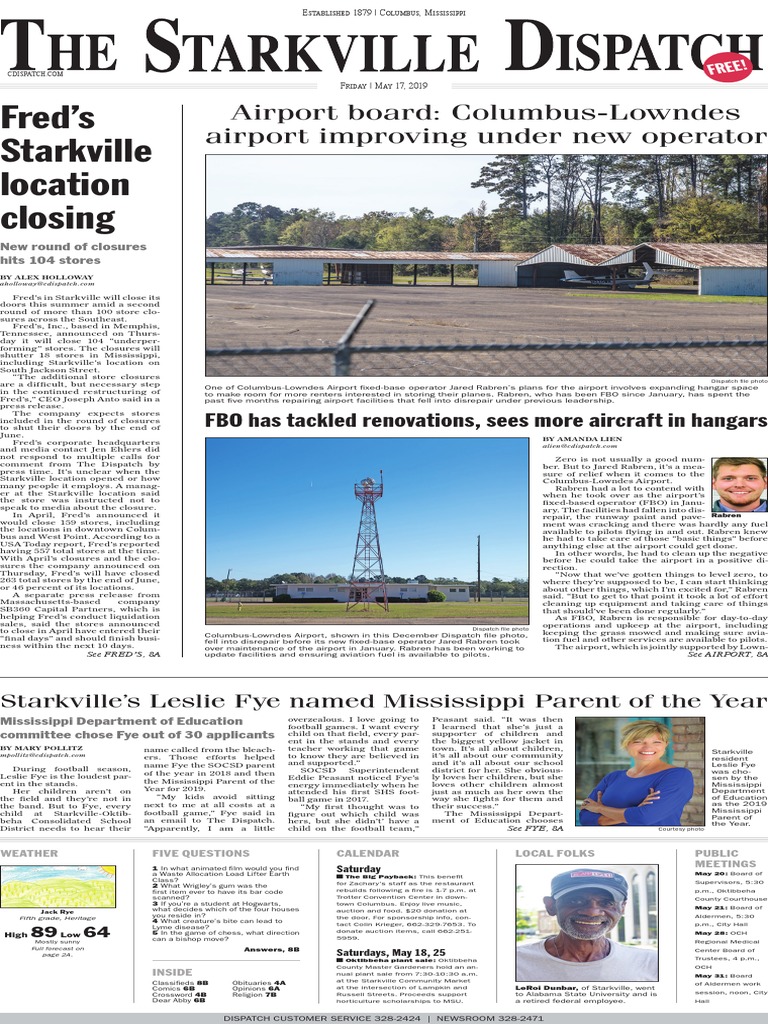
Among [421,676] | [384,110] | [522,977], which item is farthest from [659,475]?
[522,977]

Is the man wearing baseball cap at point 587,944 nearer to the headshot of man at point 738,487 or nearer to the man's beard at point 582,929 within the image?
the man's beard at point 582,929

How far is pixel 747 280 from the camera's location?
22.2 feet

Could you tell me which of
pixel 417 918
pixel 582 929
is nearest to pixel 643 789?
pixel 582 929

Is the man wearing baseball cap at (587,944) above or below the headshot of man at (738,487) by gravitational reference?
below

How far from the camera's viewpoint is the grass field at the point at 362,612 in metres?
5.91

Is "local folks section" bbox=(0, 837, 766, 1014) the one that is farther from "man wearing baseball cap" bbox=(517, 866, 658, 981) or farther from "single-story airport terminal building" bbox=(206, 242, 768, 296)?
"single-story airport terminal building" bbox=(206, 242, 768, 296)

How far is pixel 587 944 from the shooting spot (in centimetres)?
569

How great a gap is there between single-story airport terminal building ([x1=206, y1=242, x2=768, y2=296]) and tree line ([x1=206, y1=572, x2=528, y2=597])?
231cm

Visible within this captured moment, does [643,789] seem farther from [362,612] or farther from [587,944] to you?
[362,612]

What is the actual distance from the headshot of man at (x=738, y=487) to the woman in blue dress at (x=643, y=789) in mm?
1488

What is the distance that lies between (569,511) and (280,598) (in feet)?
8.21

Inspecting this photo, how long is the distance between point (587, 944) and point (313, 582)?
10.3 feet

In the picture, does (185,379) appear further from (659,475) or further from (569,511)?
(659,475)

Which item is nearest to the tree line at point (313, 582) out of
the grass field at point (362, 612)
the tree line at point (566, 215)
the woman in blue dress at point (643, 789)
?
the grass field at point (362, 612)
